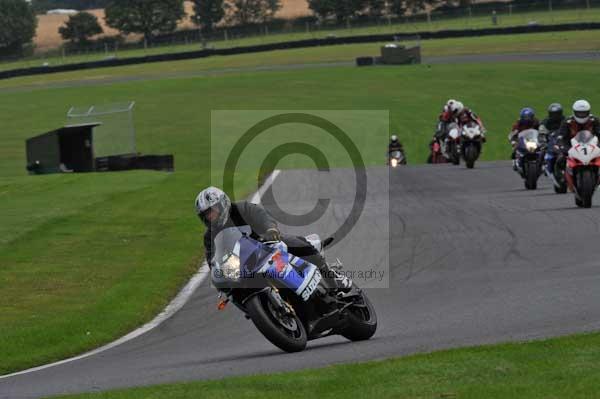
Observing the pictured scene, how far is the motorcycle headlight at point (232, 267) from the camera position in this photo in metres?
9.30

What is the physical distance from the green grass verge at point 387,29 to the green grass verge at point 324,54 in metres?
5.28

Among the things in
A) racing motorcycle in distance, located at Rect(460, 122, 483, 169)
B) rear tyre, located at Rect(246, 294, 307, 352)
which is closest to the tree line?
racing motorcycle in distance, located at Rect(460, 122, 483, 169)

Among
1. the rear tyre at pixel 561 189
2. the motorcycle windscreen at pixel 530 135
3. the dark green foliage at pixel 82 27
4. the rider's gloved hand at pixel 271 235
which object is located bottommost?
the rear tyre at pixel 561 189

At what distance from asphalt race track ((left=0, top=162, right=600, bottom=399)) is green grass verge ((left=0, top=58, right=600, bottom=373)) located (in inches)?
42.2

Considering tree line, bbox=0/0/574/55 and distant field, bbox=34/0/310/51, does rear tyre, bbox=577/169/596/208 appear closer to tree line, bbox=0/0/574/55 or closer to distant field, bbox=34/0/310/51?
tree line, bbox=0/0/574/55

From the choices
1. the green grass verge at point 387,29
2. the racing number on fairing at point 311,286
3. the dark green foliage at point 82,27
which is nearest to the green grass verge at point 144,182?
the racing number on fairing at point 311,286

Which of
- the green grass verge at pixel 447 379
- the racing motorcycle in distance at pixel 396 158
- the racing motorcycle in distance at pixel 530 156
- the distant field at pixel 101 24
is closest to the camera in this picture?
the green grass verge at pixel 447 379

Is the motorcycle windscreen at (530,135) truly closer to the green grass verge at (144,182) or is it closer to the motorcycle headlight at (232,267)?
the green grass verge at (144,182)

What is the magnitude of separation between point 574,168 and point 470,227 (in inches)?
89.0

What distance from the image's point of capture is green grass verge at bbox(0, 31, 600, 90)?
232 ft

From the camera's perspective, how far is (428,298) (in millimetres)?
12023

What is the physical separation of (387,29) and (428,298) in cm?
7661

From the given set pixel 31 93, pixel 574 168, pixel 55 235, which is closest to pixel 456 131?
pixel 574 168

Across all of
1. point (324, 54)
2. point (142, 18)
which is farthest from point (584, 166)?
point (142, 18)
